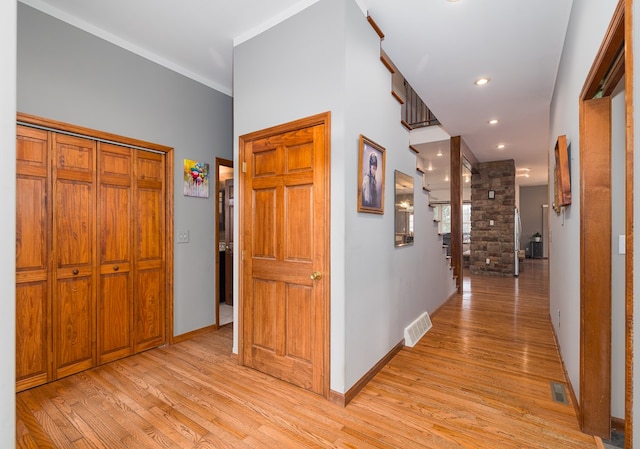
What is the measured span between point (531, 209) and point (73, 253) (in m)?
13.9

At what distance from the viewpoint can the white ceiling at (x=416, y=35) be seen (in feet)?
7.98

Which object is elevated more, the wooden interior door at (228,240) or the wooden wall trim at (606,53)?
the wooden wall trim at (606,53)

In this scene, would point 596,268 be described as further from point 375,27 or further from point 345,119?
point 375,27

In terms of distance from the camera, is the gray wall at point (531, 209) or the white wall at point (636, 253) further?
the gray wall at point (531, 209)

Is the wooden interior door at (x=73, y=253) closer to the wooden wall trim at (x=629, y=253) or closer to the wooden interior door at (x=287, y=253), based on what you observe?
the wooden interior door at (x=287, y=253)

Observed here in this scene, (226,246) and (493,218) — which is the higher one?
(493,218)

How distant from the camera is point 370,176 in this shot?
250cm

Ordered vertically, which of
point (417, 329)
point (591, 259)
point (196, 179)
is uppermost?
point (196, 179)

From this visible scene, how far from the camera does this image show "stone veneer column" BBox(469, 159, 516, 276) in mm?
7449

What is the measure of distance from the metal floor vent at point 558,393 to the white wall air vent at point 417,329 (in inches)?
46.7

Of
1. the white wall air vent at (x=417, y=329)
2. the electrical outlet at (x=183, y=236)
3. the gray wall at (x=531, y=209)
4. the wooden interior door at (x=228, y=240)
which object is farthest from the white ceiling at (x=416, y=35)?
the gray wall at (x=531, y=209)

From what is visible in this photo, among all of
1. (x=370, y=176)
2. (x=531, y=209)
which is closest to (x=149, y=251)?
(x=370, y=176)

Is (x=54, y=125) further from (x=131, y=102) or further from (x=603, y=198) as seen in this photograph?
(x=603, y=198)

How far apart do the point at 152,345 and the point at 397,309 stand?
99.3 inches
